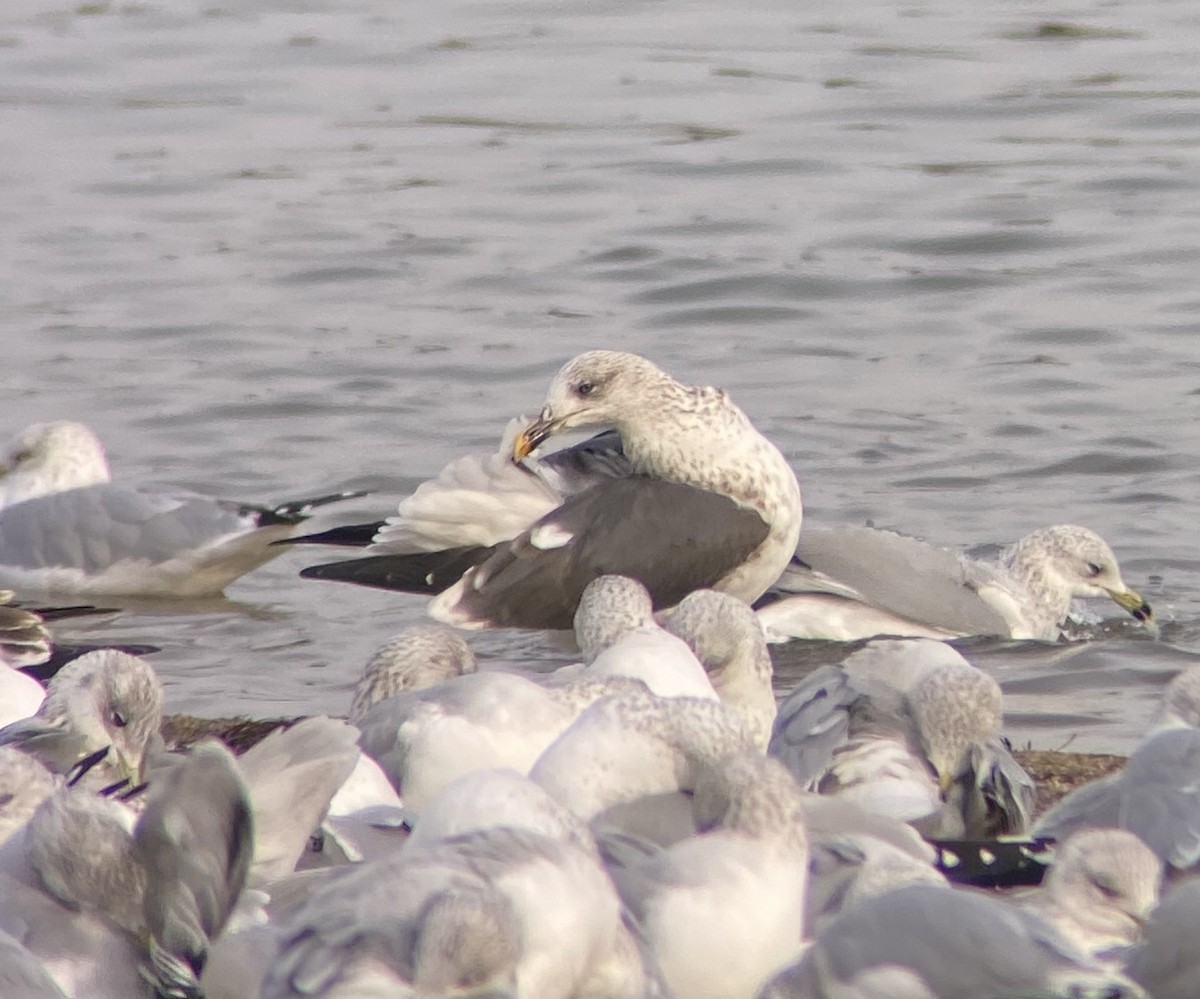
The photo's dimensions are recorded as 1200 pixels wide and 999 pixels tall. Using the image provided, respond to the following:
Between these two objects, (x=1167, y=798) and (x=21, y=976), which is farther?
(x=1167, y=798)

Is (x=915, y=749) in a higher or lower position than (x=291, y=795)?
lower

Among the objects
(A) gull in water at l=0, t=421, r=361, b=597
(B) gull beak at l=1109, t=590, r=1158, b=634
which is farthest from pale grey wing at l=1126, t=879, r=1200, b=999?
(A) gull in water at l=0, t=421, r=361, b=597

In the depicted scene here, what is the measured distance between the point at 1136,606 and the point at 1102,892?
3995 millimetres

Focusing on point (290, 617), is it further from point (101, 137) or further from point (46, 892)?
point (101, 137)

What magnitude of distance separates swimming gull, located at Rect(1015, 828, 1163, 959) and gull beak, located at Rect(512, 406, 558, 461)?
399 centimetres

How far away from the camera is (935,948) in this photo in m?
3.51

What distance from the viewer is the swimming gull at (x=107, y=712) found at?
17.1 feet

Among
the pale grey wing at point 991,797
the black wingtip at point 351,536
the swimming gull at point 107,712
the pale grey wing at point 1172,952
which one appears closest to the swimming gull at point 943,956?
the pale grey wing at point 1172,952

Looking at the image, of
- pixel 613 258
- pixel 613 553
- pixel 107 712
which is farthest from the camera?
pixel 613 258

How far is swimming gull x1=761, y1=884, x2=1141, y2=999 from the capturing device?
11.3ft

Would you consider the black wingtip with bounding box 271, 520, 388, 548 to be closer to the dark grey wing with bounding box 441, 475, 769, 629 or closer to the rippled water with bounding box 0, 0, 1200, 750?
the rippled water with bounding box 0, 0, 1200, 750

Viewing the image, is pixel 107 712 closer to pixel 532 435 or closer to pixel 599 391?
pixel 532 435

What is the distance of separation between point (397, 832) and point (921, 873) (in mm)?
974

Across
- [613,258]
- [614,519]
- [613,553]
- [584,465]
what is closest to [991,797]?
[613,553]
